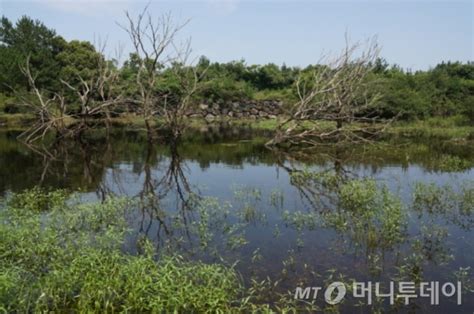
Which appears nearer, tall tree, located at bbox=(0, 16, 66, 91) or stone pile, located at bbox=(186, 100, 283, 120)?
tall tree, located at bbox=(0, 16, 66, 91)

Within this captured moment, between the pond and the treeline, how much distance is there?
12.2 meters

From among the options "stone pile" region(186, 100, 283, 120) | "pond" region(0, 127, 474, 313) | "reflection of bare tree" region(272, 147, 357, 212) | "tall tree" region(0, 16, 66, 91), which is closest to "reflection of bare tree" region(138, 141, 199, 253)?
"pond" region(0, 127, 474, 313)

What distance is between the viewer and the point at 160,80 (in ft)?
131

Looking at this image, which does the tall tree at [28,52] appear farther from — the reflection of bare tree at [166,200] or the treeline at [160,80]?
the reflection of bare tree at [166,200]

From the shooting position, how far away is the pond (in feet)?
22.5

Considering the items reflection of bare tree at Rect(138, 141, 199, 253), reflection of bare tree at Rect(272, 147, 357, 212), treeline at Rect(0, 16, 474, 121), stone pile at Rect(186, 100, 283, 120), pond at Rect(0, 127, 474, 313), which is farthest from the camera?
stone pile at Rect(186, 100, 283, 120)

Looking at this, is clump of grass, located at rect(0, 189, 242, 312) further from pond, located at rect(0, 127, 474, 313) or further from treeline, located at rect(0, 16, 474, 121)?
treeline, located at rect(0, 16, 474, 121)

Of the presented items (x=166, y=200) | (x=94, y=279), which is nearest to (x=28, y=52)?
(x=166, y=200)

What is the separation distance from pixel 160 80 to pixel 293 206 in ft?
105

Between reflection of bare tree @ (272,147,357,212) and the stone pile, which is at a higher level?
the stone pile

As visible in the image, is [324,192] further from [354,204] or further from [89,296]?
[89,296]

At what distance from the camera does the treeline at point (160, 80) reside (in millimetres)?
33406

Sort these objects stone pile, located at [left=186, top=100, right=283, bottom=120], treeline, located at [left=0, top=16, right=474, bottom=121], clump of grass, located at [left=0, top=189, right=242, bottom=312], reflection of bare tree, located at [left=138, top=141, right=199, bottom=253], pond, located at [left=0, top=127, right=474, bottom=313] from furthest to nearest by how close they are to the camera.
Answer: stone pile, located at [left=186, top=100, right=283, bottom=120]
treeline, located at [left=0, top=16, right=474, bottom=121]
reflection of bare tree, located at [left=138, top=141, right=199, bottom=253]
pond, located at [left=0, top=127, right=474, bottom=313]
clump of grass, located at [left=0, top=189, right=242, bottom=312]

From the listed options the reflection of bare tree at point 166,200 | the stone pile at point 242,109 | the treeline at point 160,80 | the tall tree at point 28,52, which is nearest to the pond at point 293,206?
the reflection of bare tree at point 166,200
